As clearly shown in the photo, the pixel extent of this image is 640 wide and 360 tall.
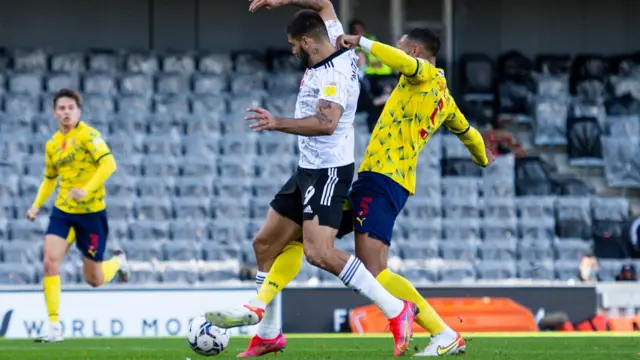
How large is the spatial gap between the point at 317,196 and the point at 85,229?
13.6 ft

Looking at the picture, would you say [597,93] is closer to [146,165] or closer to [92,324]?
[146,165]

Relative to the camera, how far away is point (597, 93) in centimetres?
1980

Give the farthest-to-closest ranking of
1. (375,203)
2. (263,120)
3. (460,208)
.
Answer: (460,208) → (375,203) → (263,120)

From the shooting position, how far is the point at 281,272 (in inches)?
314

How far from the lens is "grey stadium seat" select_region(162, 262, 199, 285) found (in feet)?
53.3

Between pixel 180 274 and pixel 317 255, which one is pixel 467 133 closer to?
pixel 317 255

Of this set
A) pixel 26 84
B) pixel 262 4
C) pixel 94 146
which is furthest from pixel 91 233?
pixel 26 84

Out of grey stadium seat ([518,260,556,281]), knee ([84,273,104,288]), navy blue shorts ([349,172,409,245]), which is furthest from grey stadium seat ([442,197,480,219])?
navy blue shorts ([349,172,409,245])

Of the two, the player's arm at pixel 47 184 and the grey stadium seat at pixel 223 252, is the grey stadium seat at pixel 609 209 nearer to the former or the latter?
the grey stadium seat at pixel 223 252

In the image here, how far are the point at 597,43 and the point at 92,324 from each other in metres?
11.0

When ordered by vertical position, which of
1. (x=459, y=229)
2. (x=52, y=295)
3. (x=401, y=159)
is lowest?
(x=52, y=295)

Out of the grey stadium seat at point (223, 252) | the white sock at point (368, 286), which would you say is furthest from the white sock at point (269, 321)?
the grey stadium seat at point (223, 252)

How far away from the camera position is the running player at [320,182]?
300 inches

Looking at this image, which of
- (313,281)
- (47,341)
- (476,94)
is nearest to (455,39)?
(476,94)
